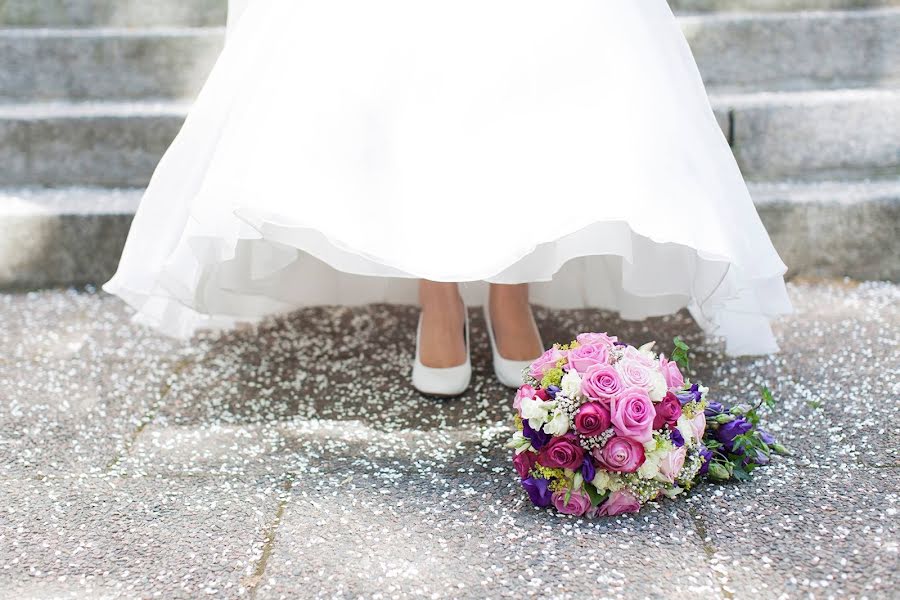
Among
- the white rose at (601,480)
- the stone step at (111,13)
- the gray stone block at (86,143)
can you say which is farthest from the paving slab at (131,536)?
the stone step at (111,13)

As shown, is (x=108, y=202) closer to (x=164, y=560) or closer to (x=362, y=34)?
(x=362, y=34)

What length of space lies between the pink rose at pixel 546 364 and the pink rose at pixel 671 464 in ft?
0.69

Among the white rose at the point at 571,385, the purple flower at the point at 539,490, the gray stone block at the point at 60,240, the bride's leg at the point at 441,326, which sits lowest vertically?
the gray stone block at the point at 60,240

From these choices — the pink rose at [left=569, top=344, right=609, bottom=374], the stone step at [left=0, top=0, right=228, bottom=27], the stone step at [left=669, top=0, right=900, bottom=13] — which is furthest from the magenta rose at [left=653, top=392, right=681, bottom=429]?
the stone step at [left=0, top=0, right=228, bottom=27]

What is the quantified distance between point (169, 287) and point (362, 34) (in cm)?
57

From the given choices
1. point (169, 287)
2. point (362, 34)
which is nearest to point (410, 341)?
point (169, 287)

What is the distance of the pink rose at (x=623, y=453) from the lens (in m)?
1.20

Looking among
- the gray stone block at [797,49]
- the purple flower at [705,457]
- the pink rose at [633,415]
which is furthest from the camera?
the gray stone block at [797,49]

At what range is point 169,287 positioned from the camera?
5.15 ft

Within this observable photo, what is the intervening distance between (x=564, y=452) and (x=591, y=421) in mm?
58

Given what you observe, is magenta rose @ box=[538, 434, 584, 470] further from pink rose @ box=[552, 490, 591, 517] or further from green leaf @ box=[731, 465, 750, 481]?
green leaf @ box=[731, 465, 750, 481]

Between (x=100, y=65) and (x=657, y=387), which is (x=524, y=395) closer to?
(x=657, y=387)

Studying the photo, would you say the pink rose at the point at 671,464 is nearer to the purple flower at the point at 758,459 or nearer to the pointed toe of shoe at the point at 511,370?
the purple flower at the point at 758,459

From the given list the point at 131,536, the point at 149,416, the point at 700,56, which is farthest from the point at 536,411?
the point at 700,56
